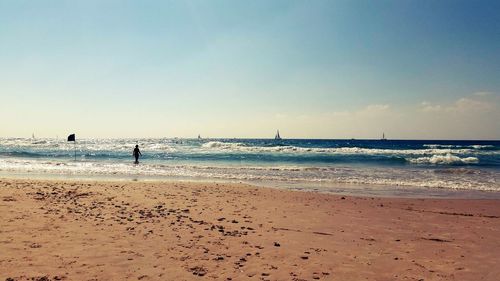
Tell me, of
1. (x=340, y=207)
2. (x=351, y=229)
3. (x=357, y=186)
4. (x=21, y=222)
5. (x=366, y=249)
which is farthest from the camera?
(x=357, y=186)

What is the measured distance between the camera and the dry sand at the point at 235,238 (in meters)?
5.60

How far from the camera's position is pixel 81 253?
605cm

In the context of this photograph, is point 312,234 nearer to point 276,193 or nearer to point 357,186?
point 276,193

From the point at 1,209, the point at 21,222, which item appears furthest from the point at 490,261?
the point at 1,209

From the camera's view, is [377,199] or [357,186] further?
[357,186]

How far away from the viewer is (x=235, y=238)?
748cm

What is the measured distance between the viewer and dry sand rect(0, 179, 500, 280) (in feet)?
18.4

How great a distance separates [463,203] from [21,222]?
14446mm

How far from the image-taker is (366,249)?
7.04 meters

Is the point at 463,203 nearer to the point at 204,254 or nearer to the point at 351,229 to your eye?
the point at 351,229

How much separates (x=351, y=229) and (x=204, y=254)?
418cm

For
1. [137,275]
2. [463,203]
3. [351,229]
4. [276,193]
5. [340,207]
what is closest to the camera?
[137,275]

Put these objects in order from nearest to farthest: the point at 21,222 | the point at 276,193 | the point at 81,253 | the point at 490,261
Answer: the point at 81,253
the point at 490,261
the point at 21,222
the point at 276,193

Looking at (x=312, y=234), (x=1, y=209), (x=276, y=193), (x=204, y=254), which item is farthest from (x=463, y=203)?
(x=1, y=209)
